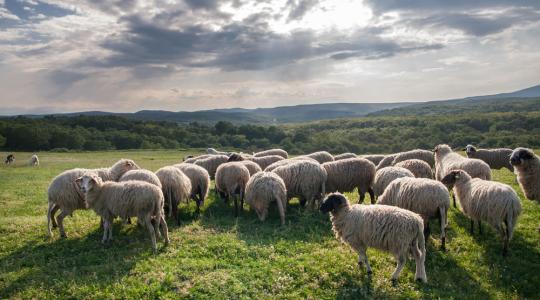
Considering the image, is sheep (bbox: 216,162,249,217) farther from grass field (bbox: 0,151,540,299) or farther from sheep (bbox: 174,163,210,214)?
grass field (bbox: 0,151,540,299)

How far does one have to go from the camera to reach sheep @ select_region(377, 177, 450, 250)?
394 inches

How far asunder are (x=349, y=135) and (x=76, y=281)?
118m

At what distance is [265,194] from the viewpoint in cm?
1283

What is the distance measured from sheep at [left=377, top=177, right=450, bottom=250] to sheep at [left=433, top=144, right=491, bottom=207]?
4.67 m

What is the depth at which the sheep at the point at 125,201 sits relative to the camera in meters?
10.4

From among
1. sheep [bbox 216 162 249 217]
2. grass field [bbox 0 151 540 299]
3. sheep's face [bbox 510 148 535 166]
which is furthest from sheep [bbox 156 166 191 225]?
sheep's face [bbox 510 148 535 166]

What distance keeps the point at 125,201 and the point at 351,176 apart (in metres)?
8.97

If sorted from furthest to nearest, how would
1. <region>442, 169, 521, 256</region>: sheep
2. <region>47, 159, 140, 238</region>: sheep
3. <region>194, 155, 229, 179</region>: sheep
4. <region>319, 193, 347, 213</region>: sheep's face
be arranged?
<region>194, 155, 229, 179</region>: sheep, <region>47, 159, 140, 238</region>: sheep, <region>319, 193, 347, 213</region>: sheep's face, <region>442, 169, 521, 256</region>: sheep

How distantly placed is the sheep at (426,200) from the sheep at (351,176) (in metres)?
4.05

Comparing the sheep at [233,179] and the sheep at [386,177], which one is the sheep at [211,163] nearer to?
the sheep at [233,179]

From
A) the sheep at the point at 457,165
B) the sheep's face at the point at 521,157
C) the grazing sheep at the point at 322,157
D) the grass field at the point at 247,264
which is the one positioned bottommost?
the grass field at the point at 247,264

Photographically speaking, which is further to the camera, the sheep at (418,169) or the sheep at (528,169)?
the sheep at (418,169)

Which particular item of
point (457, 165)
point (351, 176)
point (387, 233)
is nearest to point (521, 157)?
point (457, 165)

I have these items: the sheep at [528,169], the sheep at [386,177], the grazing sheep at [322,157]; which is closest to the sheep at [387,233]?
the sheep at [386,177]
